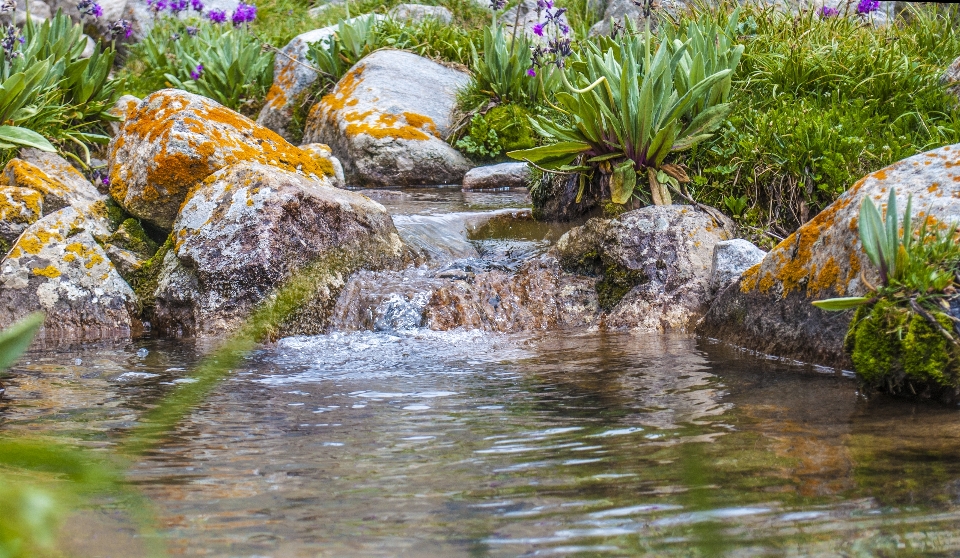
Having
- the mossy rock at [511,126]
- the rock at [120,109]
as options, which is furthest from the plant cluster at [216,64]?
the mossy rock at [511,126]

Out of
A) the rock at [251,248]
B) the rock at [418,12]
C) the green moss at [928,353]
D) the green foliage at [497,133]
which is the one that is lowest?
the green moss at [928,353]

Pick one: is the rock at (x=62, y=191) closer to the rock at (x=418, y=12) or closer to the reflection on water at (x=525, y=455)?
the reflection on water at (x=525, y=455)

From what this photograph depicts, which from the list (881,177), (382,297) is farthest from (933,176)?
(382,297)

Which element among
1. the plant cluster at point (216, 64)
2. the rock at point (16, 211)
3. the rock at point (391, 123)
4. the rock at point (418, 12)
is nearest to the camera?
the rock at point (16, 211)

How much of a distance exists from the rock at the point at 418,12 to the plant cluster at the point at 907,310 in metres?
12.3

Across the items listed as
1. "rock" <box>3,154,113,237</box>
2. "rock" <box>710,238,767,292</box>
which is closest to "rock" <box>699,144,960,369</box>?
"rock" <box>710,238,767,292</box>

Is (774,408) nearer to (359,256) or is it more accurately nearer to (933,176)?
(933,176)

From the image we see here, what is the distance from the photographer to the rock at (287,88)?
465 inches

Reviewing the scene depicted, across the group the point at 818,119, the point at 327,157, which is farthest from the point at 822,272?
the point at 327,157

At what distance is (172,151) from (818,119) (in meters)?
4.68

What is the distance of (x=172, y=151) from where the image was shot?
638 cm

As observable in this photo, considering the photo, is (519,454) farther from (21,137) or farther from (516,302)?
(21,137)

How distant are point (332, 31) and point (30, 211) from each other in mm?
7506

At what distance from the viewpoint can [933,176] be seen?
4.21 m
